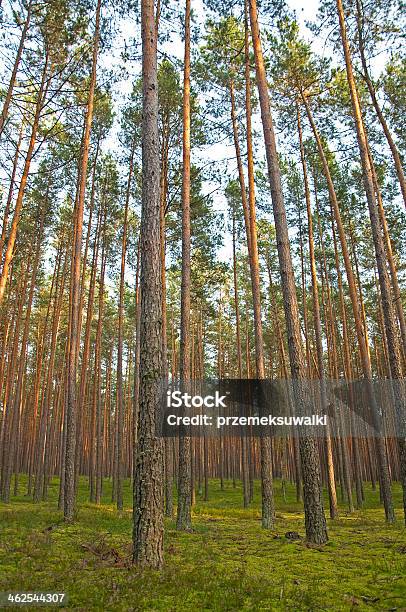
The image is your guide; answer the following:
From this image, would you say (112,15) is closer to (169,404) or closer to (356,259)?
(169,404)

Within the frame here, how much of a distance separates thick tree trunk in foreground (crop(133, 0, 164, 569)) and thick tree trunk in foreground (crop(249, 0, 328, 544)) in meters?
2.98

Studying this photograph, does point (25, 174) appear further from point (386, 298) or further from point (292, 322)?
point (386, 298)

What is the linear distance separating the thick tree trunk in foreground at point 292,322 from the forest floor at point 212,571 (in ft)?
1.87

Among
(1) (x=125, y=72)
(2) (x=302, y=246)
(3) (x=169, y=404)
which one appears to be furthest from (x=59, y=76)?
(2) (x=302, y=246)

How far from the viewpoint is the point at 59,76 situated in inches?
547

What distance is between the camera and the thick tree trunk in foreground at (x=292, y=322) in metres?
7.88

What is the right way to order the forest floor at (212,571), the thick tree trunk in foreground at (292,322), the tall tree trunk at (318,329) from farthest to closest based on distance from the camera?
the tall tree trunk at (318,329), the thick tree trunk in foreground at (292,322), the forest floor at (212,571)

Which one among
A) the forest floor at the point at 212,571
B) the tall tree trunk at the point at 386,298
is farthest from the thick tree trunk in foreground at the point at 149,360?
the tall tree trunk at the point at 386,298

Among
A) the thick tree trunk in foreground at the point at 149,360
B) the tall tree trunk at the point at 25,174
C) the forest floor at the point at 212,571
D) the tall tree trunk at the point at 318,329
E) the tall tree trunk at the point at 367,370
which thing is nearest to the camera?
the forest floor at the point at 212,571

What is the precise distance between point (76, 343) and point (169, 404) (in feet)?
10.8

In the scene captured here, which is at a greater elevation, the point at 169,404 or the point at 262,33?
the point at 262,33
